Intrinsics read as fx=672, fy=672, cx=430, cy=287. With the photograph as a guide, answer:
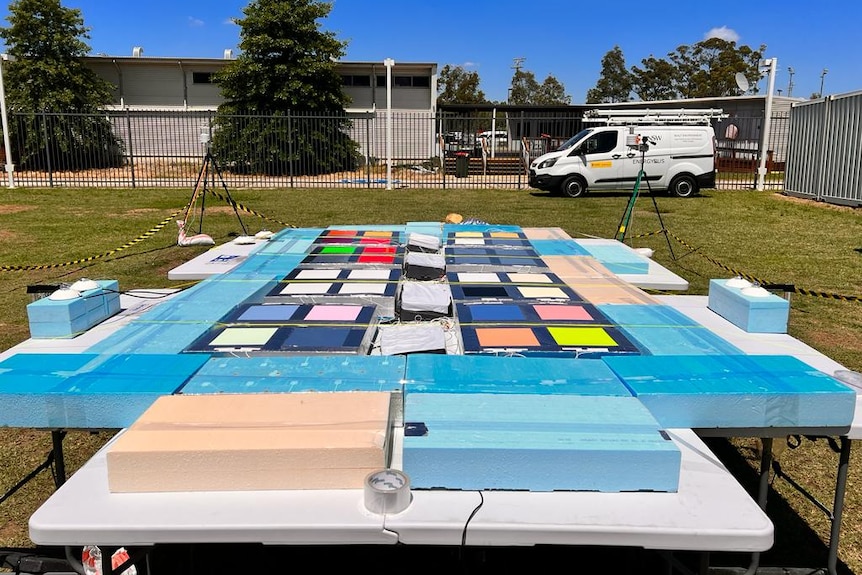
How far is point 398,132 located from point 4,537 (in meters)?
32.4

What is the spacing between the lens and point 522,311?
3820 mm

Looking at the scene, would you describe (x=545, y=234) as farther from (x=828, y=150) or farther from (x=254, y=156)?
(x=254, y=156)

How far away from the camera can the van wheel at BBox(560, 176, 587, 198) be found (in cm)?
1848

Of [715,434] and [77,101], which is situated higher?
[77,101]

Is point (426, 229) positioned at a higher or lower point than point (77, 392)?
higher

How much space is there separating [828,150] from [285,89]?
61.0 ft

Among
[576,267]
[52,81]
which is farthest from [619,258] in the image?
[52,81]

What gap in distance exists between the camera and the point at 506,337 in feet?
10.9

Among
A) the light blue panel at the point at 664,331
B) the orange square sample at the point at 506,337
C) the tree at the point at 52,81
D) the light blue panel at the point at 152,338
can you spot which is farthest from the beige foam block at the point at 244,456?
the tree at the point at 52,81

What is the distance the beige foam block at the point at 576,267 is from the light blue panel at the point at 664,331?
3.03 feet

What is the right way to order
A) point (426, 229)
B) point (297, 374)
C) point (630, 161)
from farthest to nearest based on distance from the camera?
point (630, 161)
point (426, 229)
point (297, 374)

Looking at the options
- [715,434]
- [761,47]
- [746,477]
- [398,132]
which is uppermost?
[761,47]

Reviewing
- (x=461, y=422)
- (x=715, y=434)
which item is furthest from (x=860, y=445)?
(x=461, y=422)

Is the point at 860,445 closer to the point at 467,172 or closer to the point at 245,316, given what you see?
the point at 245,316
